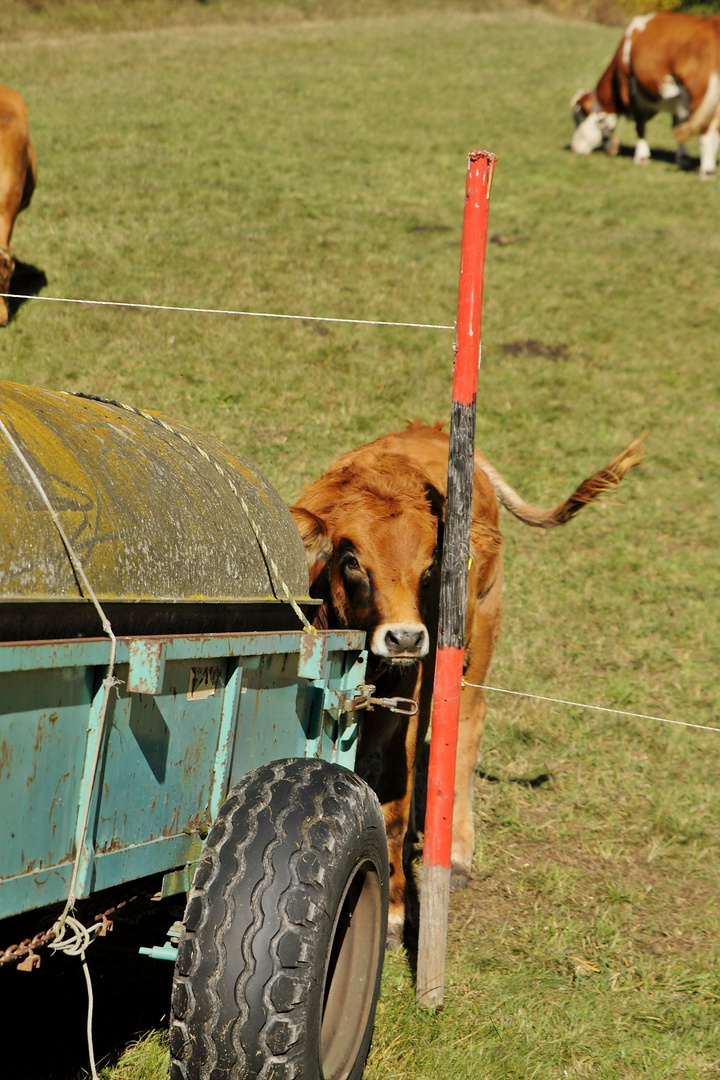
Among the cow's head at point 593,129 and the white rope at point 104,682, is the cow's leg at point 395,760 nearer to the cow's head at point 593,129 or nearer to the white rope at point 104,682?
the white rope at point 104,682

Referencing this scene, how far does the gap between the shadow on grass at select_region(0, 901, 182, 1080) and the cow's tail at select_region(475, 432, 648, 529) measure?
3.01m

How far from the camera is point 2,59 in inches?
969

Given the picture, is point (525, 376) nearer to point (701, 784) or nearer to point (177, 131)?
point (701, 784)

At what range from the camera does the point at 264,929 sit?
256cm

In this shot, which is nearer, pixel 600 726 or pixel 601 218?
pixel 600 726

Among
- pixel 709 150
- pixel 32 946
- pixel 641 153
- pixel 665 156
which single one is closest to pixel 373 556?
pixel 32 946

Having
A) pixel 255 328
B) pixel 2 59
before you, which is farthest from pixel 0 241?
pixel 2 59

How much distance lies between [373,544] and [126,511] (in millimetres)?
1880

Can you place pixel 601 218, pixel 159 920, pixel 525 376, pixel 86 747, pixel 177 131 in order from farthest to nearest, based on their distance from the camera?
pixel 177 131, pixel 601 218, pixel 525 376, pixel 159 920, pixel 86 747

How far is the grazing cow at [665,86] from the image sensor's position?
20.9 m

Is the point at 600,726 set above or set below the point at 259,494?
below

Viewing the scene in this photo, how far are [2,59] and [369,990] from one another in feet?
85.4

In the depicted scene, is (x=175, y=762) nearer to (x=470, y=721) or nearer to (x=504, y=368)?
(x=470, y=721)

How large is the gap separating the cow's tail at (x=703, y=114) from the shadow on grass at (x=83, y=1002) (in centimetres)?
2113
